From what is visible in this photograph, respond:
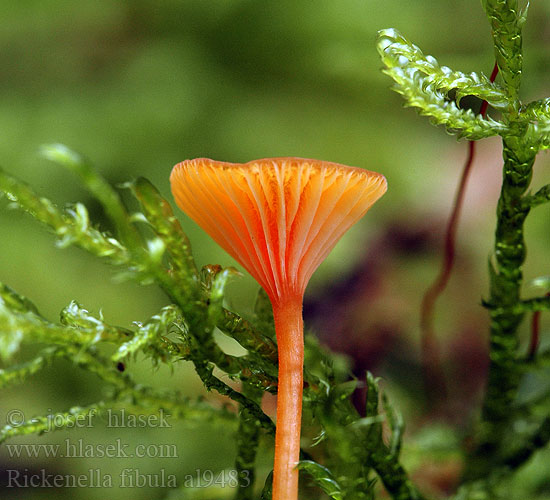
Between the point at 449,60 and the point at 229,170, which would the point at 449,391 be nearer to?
the point at 449,60

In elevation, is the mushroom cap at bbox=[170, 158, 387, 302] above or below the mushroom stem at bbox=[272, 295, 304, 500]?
above

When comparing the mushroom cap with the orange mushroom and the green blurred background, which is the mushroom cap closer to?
the orange mushroom

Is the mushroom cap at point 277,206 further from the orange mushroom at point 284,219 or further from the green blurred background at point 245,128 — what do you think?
the green blurred background at point 245,128

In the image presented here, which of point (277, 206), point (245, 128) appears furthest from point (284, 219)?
point (245, 128)

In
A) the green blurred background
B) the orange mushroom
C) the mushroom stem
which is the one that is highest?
the green blurred background

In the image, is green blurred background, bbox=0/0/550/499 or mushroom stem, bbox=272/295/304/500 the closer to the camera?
mushroom stem, bbox=272/295/304/500

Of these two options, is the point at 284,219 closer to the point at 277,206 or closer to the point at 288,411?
the point at 277,206

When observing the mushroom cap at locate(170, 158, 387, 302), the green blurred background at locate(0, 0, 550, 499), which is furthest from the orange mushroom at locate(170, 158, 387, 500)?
the green blurred background at locate(0, 0, 550, 499)

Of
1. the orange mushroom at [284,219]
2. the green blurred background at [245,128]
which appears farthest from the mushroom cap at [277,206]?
the green blurred background at [245,128]
